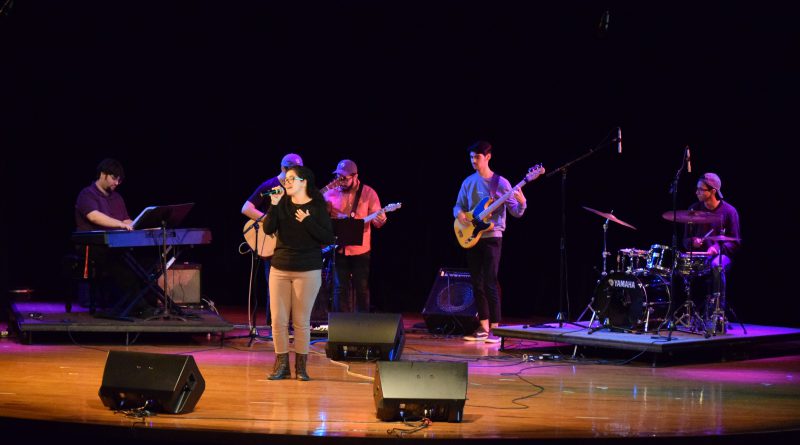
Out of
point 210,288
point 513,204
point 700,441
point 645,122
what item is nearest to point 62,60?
point 210,288

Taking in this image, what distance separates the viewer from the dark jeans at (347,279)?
966 cm

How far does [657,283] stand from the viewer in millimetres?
9102

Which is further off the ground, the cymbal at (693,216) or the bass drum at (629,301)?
the cymbal at (693,216)

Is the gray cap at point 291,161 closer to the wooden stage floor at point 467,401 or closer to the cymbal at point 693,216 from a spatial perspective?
the wooden stage floor at point 467,401

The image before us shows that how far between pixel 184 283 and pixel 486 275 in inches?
126

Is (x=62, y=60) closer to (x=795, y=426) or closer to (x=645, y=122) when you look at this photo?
(x=645, y=122)

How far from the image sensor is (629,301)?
29.2 feet

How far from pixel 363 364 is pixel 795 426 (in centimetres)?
342

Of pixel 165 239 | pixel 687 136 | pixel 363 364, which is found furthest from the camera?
pixel 687 136

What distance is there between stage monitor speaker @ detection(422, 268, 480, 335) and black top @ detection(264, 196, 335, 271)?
135 inches

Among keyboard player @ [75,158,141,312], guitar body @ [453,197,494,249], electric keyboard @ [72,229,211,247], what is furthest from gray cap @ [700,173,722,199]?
keyboard player @ [75,158,141,312]

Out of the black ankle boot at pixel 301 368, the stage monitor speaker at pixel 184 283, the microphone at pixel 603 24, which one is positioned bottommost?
the black ankle boot at pixel 301 368

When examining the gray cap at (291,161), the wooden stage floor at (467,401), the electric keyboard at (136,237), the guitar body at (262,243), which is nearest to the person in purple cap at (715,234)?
the wooden stage floor at (467,401)

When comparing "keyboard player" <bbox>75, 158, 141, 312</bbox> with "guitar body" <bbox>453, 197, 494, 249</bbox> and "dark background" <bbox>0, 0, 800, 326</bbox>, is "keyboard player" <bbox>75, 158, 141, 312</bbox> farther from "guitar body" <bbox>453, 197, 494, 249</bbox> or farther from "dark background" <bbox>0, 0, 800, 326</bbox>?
"guitar body" <bbox>453, 197, 494, 249</bbox>
